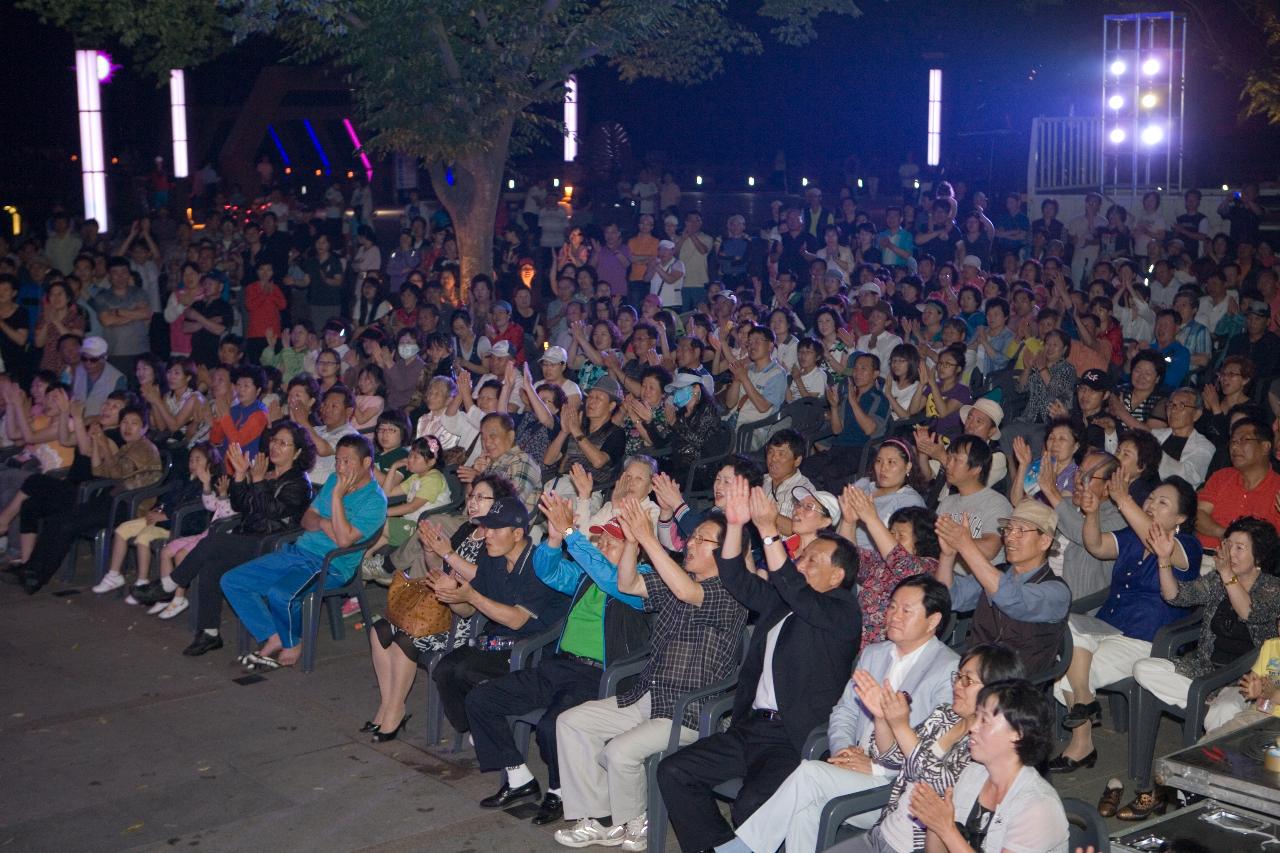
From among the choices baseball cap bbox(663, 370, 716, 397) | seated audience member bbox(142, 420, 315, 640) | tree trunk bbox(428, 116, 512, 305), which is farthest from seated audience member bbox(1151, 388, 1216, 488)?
tree trunk bbox(428, 116, 512, 305)

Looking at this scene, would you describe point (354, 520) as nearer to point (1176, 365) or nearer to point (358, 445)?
point (358, 445)

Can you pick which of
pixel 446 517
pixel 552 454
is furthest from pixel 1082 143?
pixel 446 517

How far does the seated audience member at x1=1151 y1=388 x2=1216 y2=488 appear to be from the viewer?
802 cm

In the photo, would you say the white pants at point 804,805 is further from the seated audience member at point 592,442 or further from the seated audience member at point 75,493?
the seated audience member at point 75,493

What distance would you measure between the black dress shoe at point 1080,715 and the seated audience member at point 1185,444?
7.63ft

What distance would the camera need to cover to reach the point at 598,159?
2523cm

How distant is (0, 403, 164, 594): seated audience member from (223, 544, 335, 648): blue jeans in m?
2.12

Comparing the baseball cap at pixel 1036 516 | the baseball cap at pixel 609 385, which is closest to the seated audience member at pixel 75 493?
the baseball cap at pixel 609 385

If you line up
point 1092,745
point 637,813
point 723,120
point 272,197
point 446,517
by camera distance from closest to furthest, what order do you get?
point 637,813, point 1092,745, point 446,517, point 272,197, point 723,120

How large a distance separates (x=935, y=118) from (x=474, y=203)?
43.4 feet

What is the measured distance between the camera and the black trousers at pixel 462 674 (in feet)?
21.8

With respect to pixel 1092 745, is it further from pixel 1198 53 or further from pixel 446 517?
pixel 1198 53

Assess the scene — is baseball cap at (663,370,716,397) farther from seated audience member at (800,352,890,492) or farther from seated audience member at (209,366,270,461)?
seated audience member at (209,366,270,461)

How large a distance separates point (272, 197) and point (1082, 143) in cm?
1078
